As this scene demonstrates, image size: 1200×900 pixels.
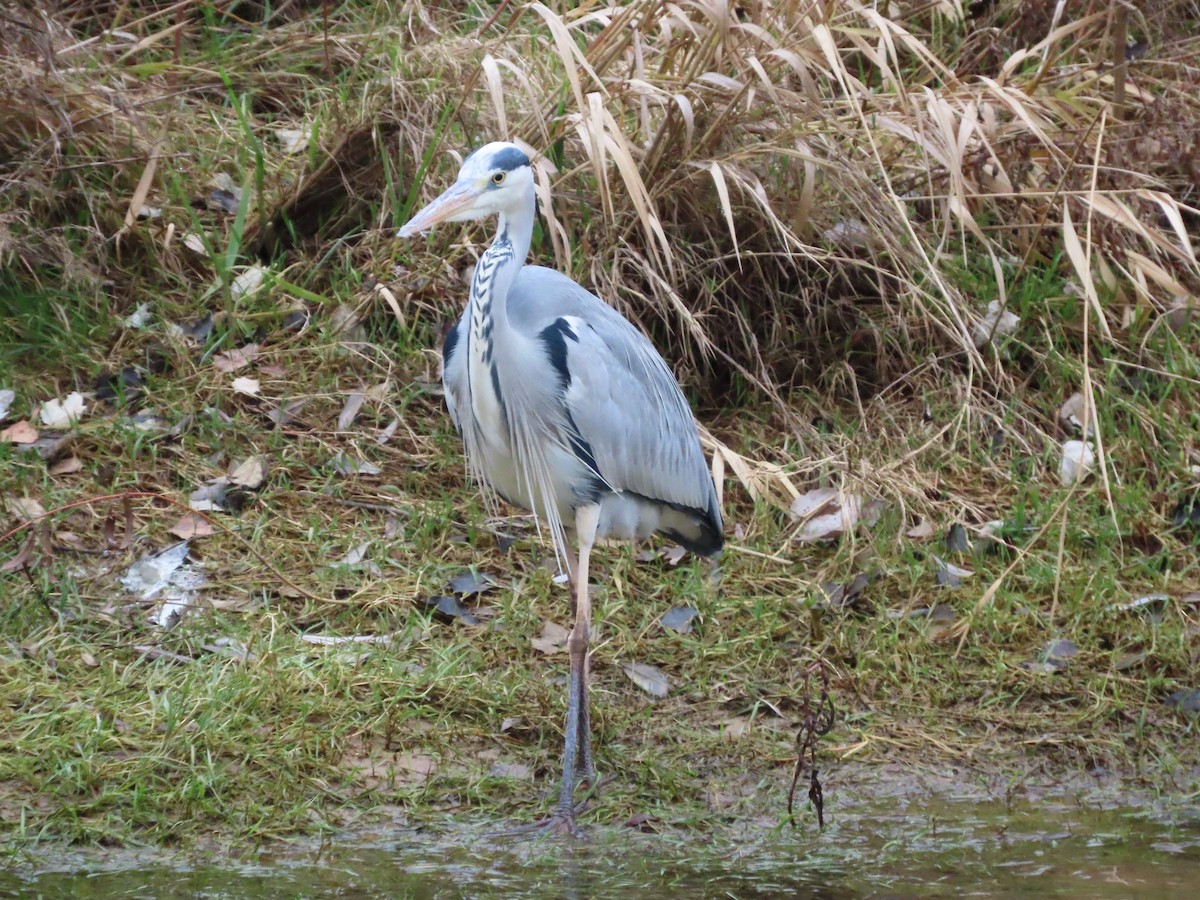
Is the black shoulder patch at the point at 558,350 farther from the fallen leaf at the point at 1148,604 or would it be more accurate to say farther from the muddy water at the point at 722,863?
the fallen leaf at the point at 1148,604

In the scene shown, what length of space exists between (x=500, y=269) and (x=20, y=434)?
2.12m

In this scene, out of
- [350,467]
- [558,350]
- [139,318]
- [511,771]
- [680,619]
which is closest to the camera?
[511,771]

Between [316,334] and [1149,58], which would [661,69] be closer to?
[316,334]

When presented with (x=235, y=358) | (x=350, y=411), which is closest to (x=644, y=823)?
(x=350, y=411)

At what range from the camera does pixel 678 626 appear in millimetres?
4699

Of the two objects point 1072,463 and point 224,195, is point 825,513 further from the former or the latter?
point 224,195

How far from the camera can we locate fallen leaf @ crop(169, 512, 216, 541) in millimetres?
4898

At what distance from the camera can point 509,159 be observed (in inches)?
156

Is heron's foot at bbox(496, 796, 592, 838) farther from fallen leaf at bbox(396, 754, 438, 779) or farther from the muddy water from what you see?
fallen leaf at bbox(396, 754, 438, 779)

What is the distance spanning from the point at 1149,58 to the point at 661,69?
235 cm

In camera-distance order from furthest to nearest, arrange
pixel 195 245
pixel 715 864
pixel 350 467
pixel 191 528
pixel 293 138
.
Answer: pixel 293 138 → pixel 195 245 → pixel 350 467 → pixel 191 528 → pixel 715 864

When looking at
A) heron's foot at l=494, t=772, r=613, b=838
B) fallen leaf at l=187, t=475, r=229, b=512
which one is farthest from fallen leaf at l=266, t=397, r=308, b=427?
heron's foot at l=494, t=772, r=613, b=838

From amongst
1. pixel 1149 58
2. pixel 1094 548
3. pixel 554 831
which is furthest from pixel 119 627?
pixel 1149 58

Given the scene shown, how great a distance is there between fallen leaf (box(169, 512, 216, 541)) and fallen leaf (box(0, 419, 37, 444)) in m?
0.66
